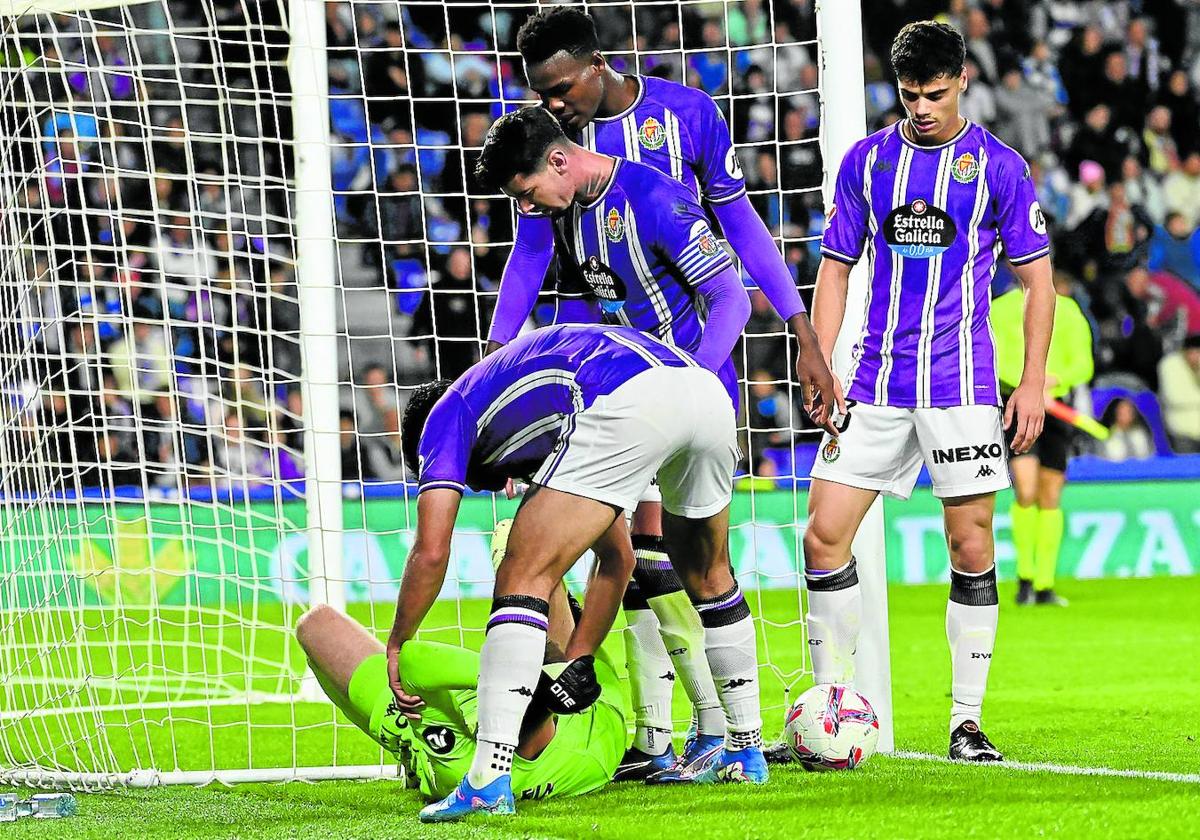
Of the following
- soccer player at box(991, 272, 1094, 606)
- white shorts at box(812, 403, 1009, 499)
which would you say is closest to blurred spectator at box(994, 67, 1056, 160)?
soccer player at box(991, 272, 1094, 606)

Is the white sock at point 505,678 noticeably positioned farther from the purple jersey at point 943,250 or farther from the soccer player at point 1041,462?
the soccer player at point 1041,462

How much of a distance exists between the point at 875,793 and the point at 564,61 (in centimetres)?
180

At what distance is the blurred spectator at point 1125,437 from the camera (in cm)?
1205

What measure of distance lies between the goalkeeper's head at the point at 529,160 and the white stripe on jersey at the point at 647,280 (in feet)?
0.64

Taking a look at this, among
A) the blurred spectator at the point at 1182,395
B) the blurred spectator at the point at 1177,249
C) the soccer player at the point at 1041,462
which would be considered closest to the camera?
the soccer player at the point at 1041,462

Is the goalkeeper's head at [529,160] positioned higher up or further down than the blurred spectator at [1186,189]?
higher up

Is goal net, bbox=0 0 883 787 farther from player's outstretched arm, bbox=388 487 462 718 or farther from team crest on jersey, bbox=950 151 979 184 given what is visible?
team crest on jersey, bbox=950 151 979 184

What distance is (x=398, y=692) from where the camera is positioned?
3254 millimetres

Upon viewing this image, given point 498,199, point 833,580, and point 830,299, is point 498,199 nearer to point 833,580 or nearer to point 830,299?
point 830,299

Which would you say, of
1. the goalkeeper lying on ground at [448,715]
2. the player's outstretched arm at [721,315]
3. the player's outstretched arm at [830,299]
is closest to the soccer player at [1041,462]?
the player's outstretched arm at [830,299]

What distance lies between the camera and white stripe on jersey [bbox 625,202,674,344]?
353 cm

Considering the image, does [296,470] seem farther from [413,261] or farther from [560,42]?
[560,42]

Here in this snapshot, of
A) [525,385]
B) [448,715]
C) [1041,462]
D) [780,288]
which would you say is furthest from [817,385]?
[1041,462]

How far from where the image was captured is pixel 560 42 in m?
3.67
